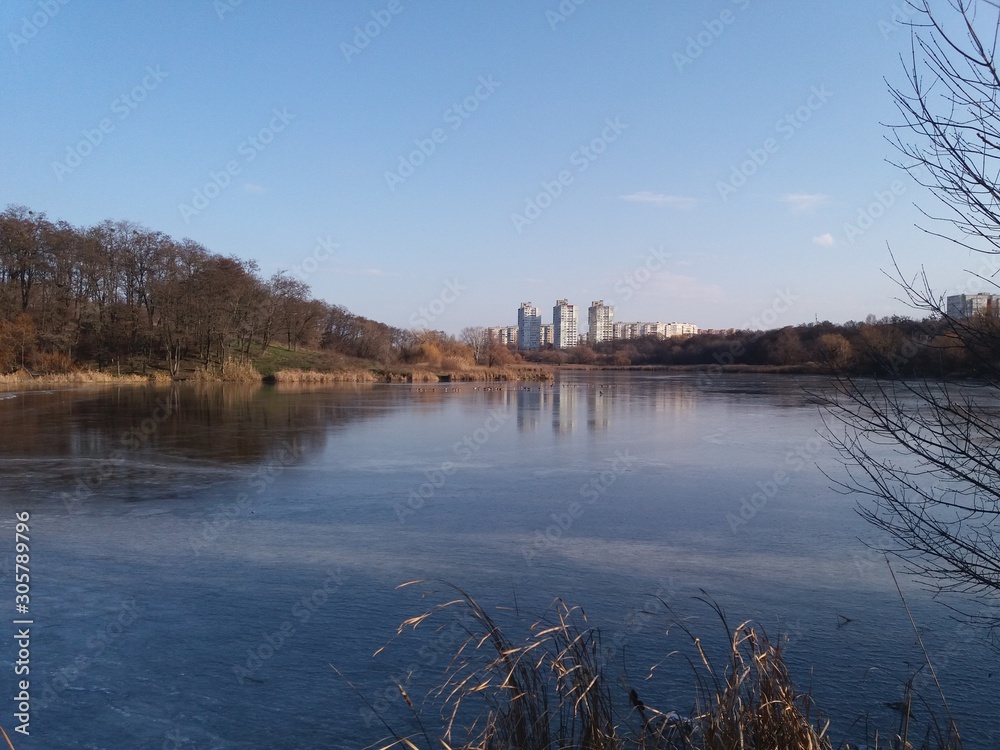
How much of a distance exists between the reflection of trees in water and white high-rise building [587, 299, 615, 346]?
4501 inches

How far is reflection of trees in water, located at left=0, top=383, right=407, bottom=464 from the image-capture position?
1207 cm

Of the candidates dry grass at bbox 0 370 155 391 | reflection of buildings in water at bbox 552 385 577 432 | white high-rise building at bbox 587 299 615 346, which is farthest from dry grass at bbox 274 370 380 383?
white high-rise building at bbox 587 299 615 346

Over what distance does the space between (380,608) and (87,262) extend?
3838 centimetres

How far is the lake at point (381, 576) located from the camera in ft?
11.9

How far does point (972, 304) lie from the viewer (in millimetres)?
3232

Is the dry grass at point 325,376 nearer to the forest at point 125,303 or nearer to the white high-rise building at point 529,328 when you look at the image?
the forest at point 125,303

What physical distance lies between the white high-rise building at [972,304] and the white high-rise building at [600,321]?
134 metres

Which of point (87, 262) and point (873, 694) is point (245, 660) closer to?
point (873, 694)

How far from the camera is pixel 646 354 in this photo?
78062 mm

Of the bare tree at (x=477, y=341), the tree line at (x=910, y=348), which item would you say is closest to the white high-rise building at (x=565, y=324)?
the bare tree at (x=477, y=341)

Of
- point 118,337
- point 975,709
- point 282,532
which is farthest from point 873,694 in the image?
point 118,337

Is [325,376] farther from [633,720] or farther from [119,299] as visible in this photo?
[633,720]

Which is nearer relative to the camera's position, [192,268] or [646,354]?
[192,268]

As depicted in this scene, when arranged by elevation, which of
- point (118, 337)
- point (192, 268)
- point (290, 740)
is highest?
point (192, 268)
